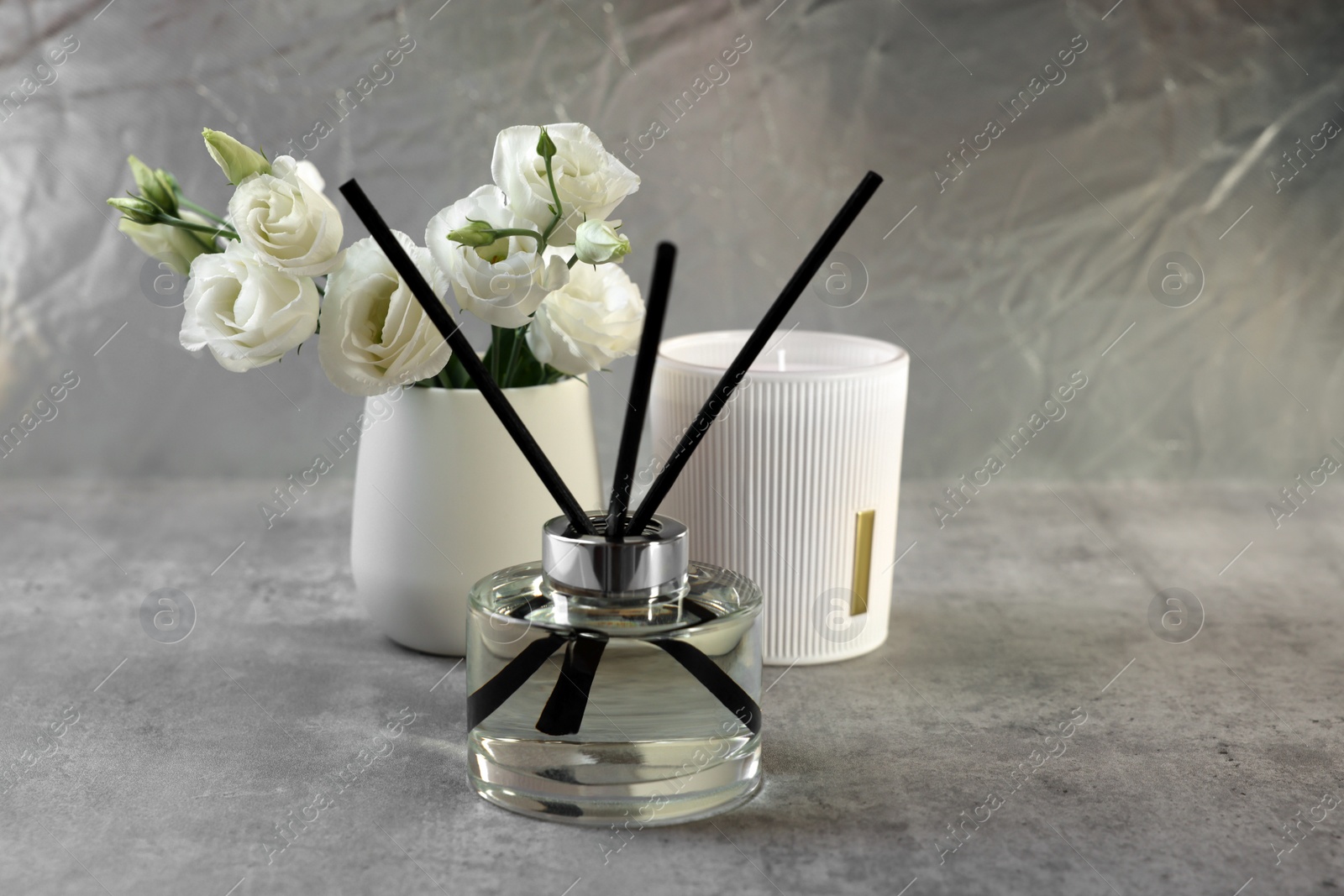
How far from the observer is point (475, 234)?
0.52 meters

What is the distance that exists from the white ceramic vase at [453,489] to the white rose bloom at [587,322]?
34 millimetres

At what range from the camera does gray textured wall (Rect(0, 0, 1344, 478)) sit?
99cm

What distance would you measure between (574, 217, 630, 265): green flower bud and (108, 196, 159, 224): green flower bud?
216 mm

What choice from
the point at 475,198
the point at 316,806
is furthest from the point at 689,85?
the point at 316,806

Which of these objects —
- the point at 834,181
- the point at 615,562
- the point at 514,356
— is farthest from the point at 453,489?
the point at 834,181

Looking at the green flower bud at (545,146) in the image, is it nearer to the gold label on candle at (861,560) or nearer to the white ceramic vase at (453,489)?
the white ceramic vase at (453,489)

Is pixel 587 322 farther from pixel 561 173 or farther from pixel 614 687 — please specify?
pixel 614 687

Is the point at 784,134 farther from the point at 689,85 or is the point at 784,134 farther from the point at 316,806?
the point at 316,806

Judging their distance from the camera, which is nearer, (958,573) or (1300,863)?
(1300,863)

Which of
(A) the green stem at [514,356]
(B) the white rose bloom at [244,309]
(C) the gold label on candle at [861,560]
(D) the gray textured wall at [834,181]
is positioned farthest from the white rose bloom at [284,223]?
(D) the gray textured wall at [834,181]

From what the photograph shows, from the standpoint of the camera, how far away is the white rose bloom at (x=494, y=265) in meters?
0.52

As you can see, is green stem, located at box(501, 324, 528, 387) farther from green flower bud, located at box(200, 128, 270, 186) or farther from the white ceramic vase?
green flower bud, located at box(200, 128, 270, 186)

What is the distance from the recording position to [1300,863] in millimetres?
467

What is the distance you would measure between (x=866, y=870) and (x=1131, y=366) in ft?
2.37
